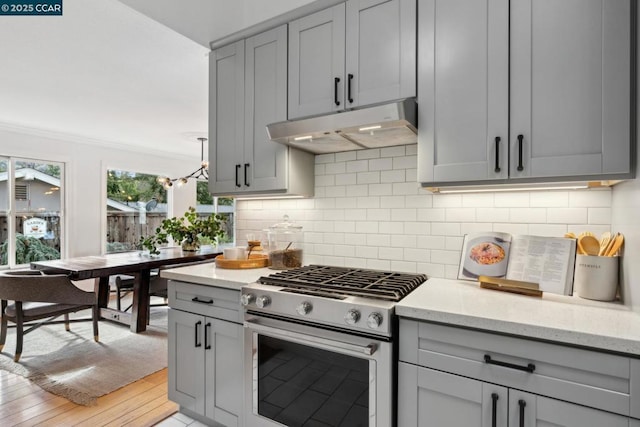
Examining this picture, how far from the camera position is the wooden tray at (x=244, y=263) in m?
2.23

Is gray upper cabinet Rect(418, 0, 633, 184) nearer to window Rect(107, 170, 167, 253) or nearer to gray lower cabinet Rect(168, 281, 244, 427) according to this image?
gray lower cabinet Rect(168, 281, 244, 427)

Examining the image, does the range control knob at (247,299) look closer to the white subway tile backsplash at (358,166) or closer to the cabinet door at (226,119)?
the cabinet door at (226,119)

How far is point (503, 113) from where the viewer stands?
58.9 inches

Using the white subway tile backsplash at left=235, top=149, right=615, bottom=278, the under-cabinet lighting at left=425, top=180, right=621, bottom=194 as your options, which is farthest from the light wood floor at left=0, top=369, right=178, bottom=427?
the under-cabinet lighting at left=425, top=180, right=621, bottom=194

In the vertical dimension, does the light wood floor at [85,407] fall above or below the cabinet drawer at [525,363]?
below

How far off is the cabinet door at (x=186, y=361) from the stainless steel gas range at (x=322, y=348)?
0.38m

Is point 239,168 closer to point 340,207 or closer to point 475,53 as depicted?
point 340,207

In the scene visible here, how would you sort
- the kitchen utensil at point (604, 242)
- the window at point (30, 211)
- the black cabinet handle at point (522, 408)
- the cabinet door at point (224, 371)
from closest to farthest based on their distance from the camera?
1. the black cabinet handle at point (522, 408)
2. the kitchen utensil at point (604, 242)
3. the cabinet door at point (224, 371)
4. the window at point (30, 211)

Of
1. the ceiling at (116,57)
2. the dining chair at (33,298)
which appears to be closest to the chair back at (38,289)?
the dining chair at (33,298)

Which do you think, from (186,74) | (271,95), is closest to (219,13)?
(186,74)

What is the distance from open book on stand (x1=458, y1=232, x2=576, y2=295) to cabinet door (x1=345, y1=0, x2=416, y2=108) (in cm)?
85

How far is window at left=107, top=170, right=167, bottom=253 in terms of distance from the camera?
5.98m

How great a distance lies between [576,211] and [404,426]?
126 cm

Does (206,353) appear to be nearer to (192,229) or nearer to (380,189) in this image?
(380,189)
